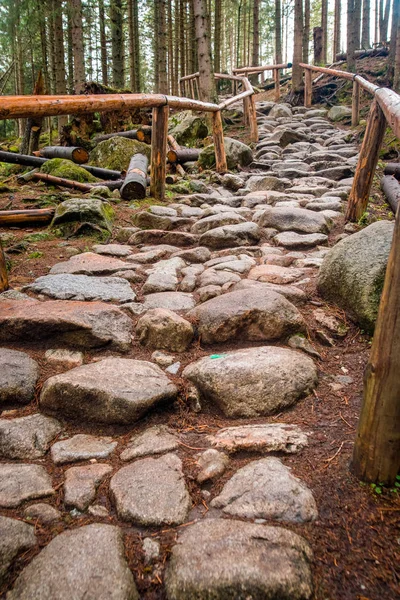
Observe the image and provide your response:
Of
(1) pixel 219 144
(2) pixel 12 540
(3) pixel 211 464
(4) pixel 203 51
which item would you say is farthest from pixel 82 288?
(4) pixel 203 51

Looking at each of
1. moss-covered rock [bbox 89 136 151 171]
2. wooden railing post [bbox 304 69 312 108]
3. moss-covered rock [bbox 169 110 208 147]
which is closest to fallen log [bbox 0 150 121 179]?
moss-covered rock [bbox 89 136 151 171]

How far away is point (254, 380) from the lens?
215 cm

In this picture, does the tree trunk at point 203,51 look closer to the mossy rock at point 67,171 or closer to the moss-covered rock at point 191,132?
the moss-covered rock at point 191,132

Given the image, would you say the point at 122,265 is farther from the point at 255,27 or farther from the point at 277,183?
the point at 255,27

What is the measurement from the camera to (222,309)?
270cm

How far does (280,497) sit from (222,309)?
136 cm

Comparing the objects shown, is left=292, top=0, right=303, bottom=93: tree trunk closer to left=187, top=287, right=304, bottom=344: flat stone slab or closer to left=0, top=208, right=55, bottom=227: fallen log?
left=0, top=208, right=55, bottom=227: fallen log

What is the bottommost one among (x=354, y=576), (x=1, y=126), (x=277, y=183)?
(x=354, y=576)

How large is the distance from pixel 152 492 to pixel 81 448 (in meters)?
0.46

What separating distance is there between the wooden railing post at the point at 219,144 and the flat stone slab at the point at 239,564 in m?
7.64

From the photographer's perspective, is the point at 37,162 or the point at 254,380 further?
the point at 37,162

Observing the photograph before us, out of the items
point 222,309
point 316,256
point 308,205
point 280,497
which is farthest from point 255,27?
point 280,497

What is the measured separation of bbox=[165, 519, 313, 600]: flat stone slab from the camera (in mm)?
1159

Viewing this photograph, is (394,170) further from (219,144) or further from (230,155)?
(230,155)
